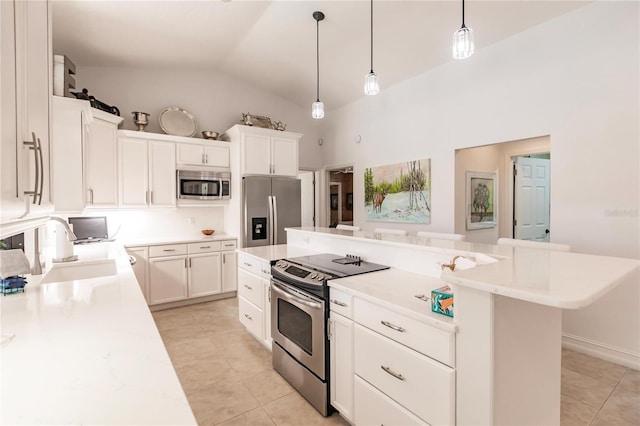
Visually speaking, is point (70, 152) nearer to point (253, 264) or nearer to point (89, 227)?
point (89, 227)

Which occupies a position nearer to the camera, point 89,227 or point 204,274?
point 89,227

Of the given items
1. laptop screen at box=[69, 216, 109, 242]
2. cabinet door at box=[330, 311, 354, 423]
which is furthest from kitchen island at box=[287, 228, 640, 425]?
laptop screen at box=[69, 216, 109, 242]

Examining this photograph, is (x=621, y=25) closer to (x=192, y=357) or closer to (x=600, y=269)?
(x=600, y=269)

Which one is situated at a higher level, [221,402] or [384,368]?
[384,368]

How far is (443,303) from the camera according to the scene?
137 centimetres

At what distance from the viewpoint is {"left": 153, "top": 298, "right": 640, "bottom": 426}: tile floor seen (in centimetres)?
204

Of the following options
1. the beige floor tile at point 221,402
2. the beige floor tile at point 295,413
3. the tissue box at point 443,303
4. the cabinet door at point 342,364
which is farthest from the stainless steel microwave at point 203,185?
the tissue box at point 443,303

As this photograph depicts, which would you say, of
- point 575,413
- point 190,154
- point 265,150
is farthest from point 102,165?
point 575,413

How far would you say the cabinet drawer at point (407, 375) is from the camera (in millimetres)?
1317

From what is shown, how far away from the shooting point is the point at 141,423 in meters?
0.70

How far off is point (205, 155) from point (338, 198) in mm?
2922

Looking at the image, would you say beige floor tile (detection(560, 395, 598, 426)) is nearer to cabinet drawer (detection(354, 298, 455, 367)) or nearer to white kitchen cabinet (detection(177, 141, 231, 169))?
cabinet drawer (detection(354, 298, 455, 367))

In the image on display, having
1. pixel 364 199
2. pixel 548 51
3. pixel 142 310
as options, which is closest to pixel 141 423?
pixel 142 310

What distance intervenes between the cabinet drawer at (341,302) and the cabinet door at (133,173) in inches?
128
